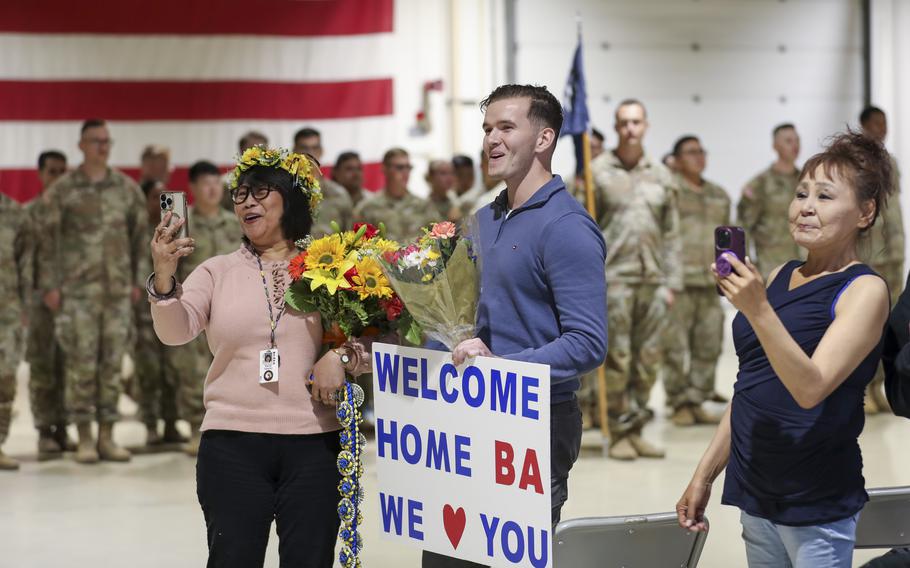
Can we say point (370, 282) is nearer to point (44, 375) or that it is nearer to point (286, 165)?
point (286, 165)

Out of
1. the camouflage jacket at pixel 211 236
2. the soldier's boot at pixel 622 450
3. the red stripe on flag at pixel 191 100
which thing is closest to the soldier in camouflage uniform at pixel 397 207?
the camouflage jacket at pixel 211 236

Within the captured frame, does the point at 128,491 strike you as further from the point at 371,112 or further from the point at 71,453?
the point at 371,112

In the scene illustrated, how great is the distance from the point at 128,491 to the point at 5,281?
1642 millimetres

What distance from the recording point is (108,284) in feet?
22.7

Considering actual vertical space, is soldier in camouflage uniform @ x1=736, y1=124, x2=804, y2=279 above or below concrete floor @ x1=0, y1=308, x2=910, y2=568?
above

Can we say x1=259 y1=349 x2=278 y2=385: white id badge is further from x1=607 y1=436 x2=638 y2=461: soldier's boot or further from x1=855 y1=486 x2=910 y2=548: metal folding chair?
x1=607 y1=436 x2=638 y2=461: soldier's boot

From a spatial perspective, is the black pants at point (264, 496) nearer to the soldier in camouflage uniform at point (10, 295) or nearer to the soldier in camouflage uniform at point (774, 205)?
the soldier in camouflage uniform at point (10, 295)

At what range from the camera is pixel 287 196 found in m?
3.16

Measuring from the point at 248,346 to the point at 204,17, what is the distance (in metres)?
8.01

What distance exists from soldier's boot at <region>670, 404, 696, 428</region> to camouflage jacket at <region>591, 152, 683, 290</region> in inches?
50.2

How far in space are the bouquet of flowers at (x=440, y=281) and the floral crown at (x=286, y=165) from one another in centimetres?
55

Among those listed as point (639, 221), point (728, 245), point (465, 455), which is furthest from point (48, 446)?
point (728, 245)

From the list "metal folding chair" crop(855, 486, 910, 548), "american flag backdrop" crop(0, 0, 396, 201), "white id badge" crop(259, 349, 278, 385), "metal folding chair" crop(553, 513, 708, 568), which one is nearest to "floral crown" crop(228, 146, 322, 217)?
"white id badge" crop(259, 349, 278, 385)

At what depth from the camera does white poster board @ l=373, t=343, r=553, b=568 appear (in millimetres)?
2574
